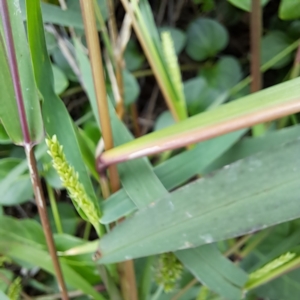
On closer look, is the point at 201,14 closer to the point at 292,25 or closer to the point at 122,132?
the point at 292,25

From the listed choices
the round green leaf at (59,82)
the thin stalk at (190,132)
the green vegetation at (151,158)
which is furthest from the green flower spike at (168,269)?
the round green leaf at (59,82)

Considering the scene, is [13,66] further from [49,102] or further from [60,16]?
[60,16]

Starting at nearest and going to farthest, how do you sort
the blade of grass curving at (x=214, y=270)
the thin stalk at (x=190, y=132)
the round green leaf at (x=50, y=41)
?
the thin stalk at (x=190, y=132), the blade of grass curving at (x=214, y=270), the round green leaf at (x=50, y=41)

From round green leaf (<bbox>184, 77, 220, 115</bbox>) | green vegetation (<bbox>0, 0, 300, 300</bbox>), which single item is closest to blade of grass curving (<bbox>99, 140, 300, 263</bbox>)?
green vegetation (<bbox>0, 0, 300, 300</bbox>)

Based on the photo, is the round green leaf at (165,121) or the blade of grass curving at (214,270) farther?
the round green leaf at (165,121)

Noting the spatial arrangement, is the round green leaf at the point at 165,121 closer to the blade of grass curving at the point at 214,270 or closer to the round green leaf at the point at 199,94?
the round green leaf at the point at 199,94

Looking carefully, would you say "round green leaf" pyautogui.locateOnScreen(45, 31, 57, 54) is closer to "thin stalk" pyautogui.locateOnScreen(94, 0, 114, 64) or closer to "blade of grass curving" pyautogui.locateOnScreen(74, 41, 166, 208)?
"thin stalk" pyautogui.locateOnScreen(94, 0, 114, 64)

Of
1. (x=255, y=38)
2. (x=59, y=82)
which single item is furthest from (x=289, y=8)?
(x=59, y=82)
